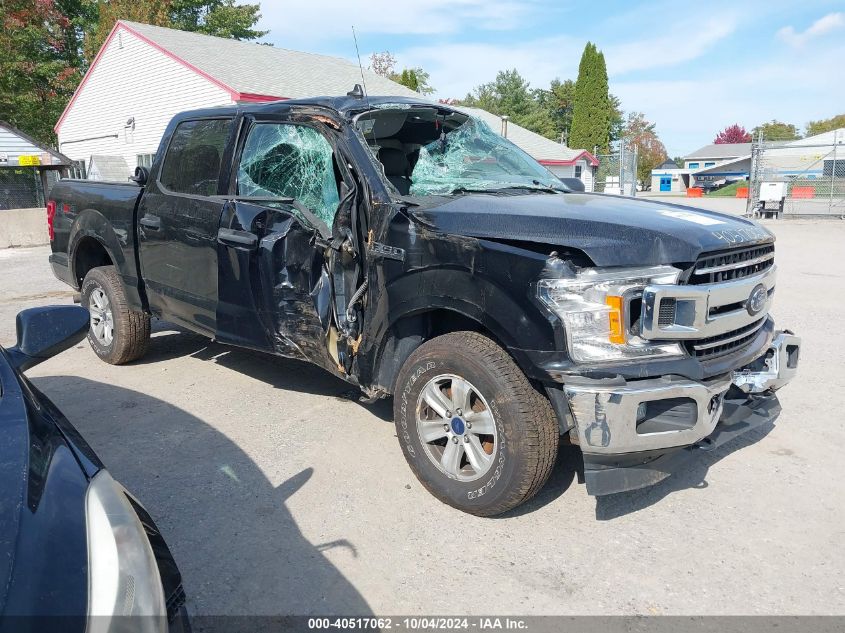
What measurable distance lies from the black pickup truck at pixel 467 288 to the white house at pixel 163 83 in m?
15.9

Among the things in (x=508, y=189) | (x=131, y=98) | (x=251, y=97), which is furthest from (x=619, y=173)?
(x=508, y=189)

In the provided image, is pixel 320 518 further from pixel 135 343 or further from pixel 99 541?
pixel 135 343

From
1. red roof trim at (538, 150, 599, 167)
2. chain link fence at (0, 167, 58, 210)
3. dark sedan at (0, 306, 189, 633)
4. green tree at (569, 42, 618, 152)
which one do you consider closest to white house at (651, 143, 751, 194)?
green tree at (569, 42, 618, 152)

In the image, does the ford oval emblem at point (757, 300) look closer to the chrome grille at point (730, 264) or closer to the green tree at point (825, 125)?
the chrome grille at point (730, 264)

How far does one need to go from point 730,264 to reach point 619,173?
22.5 metres

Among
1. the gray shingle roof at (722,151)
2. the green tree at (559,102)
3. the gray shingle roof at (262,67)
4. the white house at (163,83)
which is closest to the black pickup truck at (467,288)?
the gray shingle roof at (262,67)

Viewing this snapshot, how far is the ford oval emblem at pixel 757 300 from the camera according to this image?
328cm

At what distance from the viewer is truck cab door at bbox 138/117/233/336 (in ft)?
14.8

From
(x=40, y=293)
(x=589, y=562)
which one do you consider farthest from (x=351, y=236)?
(x=40, y=293)

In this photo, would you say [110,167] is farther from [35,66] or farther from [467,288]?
[467,288]

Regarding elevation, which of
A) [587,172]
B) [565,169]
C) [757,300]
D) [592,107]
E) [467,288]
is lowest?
[757,300]

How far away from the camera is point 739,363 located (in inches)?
125

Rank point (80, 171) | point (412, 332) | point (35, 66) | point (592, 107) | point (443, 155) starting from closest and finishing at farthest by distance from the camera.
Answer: point (412, 332), point (443, 155), point (80, 171), point (35, 66), point (592, 107)

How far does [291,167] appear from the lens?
4.24 meters
